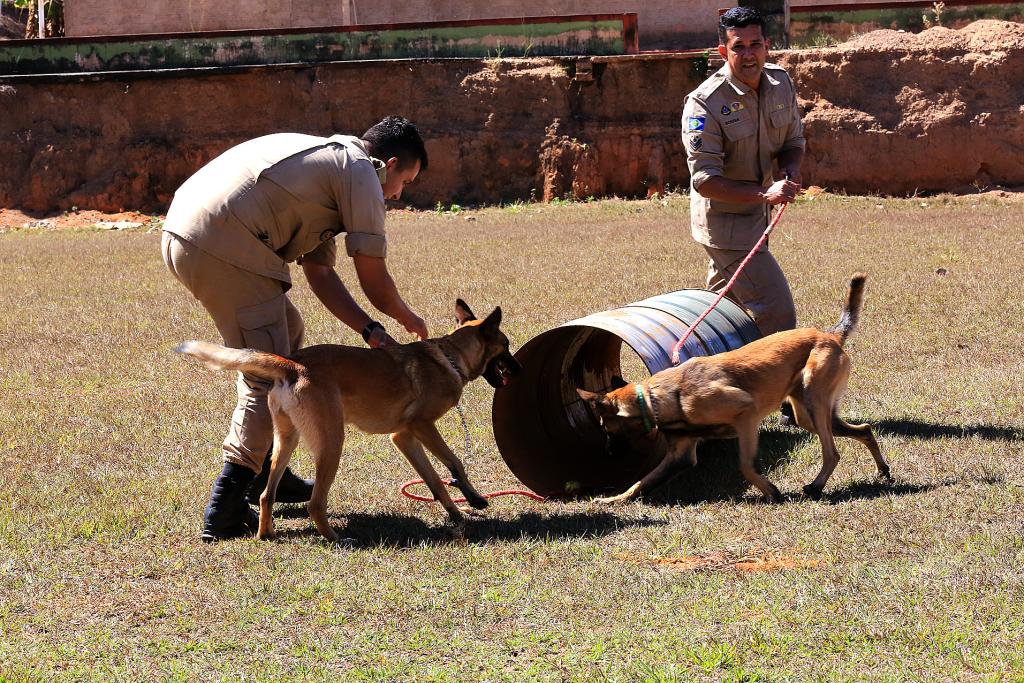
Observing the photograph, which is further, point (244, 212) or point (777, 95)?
point (777, 95)

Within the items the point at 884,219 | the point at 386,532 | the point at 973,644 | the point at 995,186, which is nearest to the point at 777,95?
the point at 386,532

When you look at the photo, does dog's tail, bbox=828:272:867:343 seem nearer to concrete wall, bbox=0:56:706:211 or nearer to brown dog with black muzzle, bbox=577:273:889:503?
brown dog with black muzzle, bbox=577:273:889:503

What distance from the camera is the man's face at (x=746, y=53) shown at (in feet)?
24.5

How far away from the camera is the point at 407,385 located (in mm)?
6293

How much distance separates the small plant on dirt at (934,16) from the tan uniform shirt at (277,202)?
22310 millimetres

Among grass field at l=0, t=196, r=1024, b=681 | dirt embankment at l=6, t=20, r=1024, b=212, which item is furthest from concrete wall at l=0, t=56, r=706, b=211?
grass field at l=0, t=196, r=1024, b=681

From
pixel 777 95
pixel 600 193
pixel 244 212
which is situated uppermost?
pixel 777 95

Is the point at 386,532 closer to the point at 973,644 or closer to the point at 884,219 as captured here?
the point at 973,644

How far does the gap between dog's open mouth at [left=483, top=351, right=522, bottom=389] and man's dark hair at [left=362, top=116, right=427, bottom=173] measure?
1.14 m

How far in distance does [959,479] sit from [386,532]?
3.13m

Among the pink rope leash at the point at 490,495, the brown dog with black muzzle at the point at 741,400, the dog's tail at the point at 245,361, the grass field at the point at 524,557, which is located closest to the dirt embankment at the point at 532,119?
the grass field at the point at 524,557

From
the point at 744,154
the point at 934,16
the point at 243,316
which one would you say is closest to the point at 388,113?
the point at 934,16

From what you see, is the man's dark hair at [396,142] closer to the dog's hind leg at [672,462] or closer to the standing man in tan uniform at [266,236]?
the standing man in tan uniform at [266,236]

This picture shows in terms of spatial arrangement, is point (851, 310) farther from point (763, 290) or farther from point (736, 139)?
point (736, 139)
